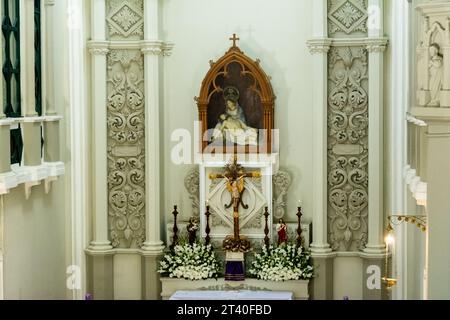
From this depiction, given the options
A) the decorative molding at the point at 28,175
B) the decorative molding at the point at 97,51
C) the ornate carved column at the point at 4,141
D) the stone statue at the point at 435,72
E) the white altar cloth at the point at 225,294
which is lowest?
the white altar cloth at the point at 225,294

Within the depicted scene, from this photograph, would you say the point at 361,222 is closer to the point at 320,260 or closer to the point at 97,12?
the point at 320,260

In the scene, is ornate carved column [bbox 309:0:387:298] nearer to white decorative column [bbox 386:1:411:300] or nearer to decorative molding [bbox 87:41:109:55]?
white decorative column [bbox 386:1:411:300]

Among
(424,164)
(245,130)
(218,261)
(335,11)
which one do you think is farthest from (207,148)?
(424,164)

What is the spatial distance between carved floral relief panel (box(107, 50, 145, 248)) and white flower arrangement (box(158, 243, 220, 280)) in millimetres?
677

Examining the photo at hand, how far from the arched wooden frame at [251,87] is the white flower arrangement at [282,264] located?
1.55 m

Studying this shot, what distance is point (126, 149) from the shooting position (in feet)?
58.3

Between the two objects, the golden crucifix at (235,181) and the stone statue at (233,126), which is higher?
the stone statue at (233,126)

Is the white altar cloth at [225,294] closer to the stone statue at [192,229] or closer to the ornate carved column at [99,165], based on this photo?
the stone statue at [192,229]

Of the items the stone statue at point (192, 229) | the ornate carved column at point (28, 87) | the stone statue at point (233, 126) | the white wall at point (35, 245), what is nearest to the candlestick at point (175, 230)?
the stone statue at point (192, 229)

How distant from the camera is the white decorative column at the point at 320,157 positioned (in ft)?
56.7

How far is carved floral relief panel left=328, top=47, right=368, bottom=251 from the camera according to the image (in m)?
17.4

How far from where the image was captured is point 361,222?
57.4ft

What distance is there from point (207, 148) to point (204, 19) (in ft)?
6.70

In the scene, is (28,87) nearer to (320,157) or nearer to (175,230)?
(175,230)
